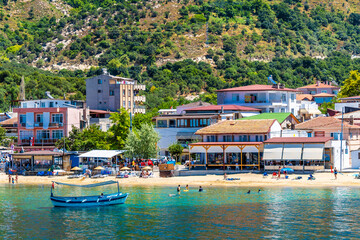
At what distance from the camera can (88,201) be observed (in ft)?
208

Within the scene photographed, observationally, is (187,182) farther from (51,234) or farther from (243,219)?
(51,234)

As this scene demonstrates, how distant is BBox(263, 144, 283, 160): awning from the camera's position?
262 ft

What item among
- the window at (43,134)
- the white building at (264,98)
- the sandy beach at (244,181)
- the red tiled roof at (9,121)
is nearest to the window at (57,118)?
the window at (43,134)

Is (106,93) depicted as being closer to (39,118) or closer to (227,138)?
(39,118)

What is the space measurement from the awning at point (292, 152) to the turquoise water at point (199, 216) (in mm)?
7947

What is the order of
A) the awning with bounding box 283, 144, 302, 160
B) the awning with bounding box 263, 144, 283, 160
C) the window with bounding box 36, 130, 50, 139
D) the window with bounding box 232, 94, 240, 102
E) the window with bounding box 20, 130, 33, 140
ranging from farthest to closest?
the window with bounding box 232, 94, 240, 102, the window with bounding box 20, 130, 33, 140, the window with bounding box 36, 130, 50, 139, the awning with bounding box 263, 144, 283, 160, the awning with bounding box 283, 144, 302, 160

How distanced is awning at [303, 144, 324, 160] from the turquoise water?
744cm

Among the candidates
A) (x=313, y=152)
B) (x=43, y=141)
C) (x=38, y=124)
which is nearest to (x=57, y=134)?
(x=43, y=141)

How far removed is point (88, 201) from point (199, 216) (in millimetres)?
12778

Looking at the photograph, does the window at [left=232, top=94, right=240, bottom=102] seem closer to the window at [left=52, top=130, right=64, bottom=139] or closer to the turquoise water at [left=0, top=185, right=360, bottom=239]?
the window at [left=52, top=130, right=64, bottom=139]

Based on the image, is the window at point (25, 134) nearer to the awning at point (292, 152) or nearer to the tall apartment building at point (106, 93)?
the tall apartment building at point (106, 93)

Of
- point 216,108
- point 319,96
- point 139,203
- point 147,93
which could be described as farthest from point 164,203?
point 147,93

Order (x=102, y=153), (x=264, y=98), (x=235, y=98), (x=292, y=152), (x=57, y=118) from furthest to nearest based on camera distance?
(x=235, y=98) → (x=264, y=98) → (x=57, y=118) → (x=102, y=153) → (x=292, y=152)

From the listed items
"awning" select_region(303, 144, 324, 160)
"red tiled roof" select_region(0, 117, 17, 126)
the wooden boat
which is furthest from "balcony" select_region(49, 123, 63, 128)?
"awning" select_region(303, 144, 324, 160)
